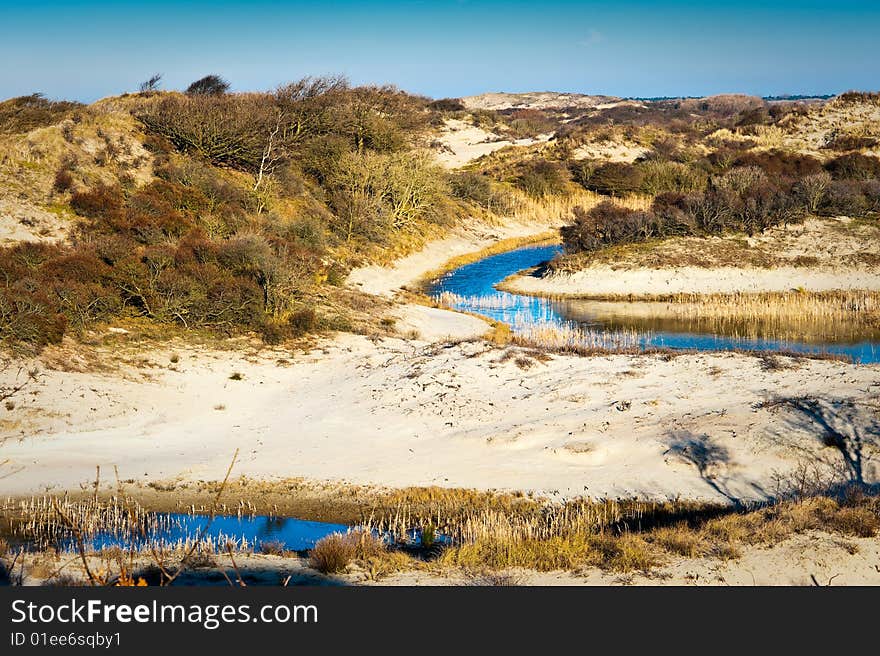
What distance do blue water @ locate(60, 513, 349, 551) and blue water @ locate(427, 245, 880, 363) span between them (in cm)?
1309

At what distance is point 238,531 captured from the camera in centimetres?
1294

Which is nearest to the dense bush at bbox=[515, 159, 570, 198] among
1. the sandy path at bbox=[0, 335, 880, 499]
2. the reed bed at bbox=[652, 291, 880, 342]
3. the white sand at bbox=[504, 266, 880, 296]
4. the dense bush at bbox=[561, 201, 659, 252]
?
the dense bush at bbox=[561, 201, 659, 252]

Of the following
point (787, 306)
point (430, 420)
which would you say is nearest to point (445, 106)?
point (787, 306)

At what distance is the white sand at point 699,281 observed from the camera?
3306 cm

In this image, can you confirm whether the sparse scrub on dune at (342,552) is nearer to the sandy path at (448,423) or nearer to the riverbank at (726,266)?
the sandy path at (448,423)

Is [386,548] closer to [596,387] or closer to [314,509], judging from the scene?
[314,509]

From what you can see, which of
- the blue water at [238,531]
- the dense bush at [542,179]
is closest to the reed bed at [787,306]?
the blue water at [238,531]

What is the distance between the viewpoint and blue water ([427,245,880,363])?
2381 centimetres

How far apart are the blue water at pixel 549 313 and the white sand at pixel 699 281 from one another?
165cm

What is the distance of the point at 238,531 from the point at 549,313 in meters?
19.6

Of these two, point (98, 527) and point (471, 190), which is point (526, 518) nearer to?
point (98, 527)

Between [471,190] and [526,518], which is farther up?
[471,190]

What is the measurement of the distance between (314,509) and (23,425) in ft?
22.0

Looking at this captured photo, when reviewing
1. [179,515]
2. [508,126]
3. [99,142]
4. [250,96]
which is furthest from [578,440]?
[508,126]
